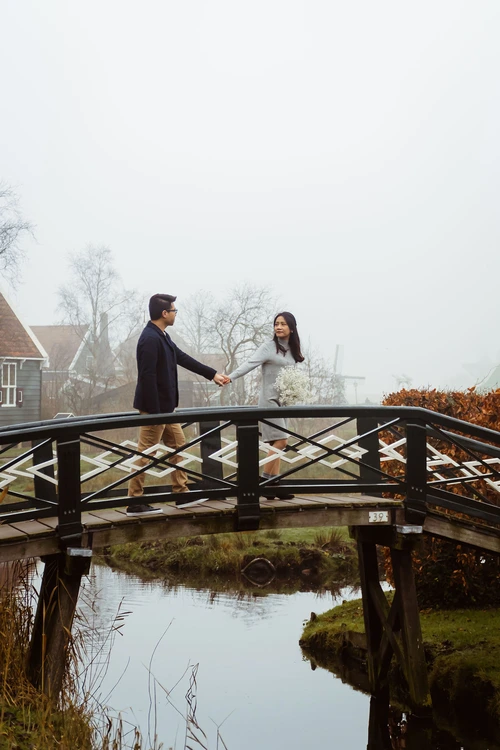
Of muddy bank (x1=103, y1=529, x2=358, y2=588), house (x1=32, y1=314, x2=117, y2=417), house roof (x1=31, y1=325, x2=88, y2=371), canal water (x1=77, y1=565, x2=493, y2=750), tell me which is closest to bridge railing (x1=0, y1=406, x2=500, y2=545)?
canal water (x1=77, y1=565, x2=493, y2=750)

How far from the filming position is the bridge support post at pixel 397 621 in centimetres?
891

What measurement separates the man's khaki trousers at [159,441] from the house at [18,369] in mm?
21051

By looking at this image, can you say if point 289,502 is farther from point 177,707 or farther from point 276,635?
point 276,635

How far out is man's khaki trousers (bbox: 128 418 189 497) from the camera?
7.95m

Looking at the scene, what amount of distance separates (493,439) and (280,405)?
6.75 feet

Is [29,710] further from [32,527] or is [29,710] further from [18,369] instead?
[18,369]

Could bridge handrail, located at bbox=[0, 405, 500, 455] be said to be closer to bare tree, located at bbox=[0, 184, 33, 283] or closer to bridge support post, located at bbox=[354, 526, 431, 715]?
bridge support post, located at bbox=[354, 526, 431, 715]

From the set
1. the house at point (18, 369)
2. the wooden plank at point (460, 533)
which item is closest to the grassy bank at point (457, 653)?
the wooden plank at point (460, 533)

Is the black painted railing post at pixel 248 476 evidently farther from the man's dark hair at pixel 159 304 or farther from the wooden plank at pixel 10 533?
the wooden plank at pixel 10 533

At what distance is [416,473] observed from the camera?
8492mm

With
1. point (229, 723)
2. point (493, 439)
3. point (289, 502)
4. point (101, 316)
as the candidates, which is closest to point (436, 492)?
point (493, 439)

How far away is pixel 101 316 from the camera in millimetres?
35719

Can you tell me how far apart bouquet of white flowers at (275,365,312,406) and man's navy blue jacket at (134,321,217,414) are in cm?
101

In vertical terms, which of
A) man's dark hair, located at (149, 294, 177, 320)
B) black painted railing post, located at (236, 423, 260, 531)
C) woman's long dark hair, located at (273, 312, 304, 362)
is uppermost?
man's dark hair, located at (149, 294, 177, 320)
